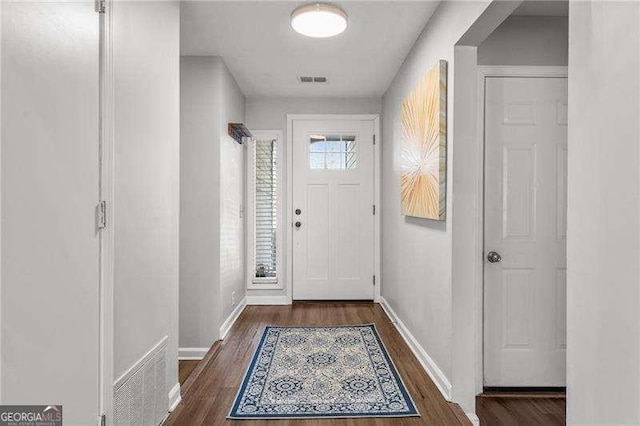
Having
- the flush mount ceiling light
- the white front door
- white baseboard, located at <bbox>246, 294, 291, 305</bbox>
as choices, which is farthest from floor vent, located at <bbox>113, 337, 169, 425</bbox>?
the white front door

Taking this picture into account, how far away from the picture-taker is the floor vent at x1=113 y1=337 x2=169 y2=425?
159 cm

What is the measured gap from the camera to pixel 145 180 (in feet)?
5.98

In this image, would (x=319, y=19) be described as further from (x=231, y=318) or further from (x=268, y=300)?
(x=268, y=300)

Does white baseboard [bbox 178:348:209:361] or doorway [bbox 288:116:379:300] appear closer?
white baseboard [bbox 178:348:209:361]

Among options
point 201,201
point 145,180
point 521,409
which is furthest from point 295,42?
point 521,409

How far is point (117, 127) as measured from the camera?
1.54 m

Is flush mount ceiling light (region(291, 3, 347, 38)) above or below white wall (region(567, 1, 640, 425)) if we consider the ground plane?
above

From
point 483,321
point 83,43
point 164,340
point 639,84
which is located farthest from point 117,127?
point 483,321

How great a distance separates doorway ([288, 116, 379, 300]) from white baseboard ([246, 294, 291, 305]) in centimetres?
12

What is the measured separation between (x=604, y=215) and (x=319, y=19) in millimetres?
2041

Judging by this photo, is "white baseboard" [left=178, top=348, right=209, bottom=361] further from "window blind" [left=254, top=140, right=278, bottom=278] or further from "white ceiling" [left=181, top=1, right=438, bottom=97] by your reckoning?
"white ceiling" [left=181, top=1, right=438, bottom=97]

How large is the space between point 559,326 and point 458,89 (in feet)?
5.49

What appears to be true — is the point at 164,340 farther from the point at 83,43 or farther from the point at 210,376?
the point at 83,43

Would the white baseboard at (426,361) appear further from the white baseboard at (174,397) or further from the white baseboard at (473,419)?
the white baseboard at (174,397)
